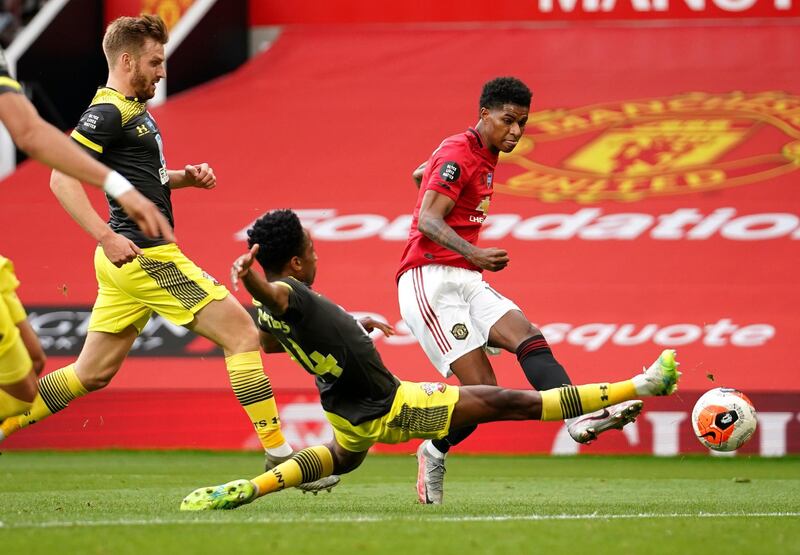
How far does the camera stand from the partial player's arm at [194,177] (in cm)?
676

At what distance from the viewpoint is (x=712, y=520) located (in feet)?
17.4

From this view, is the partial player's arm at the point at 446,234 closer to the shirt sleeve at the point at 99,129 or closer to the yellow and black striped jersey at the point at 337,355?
the yellow and black striped jersey at the point at 337,355

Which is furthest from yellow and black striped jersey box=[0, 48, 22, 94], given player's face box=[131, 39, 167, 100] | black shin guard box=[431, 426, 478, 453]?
black shin guard box=[431, 426, 478, 453]

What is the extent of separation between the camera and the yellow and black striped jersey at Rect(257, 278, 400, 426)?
5.60 m

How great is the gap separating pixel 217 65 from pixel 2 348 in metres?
11.3

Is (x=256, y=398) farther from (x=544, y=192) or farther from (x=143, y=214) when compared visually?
(x=544, y=192)

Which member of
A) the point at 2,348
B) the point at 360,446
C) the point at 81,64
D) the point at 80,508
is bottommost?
the point at 80,508

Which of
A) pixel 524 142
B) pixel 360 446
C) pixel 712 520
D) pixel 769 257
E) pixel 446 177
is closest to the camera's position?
pixel 712 520

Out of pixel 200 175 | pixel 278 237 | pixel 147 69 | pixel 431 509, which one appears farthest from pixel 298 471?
pixel 147 69

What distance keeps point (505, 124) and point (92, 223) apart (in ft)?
7.30

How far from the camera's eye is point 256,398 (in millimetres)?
6281

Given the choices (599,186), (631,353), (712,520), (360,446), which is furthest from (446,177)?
(599,186)

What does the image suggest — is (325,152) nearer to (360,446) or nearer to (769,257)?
(769,257)

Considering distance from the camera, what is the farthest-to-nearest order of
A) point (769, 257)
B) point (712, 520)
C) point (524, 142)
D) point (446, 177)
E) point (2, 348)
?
1. point (524, 142)
2. point (769, 257)
3. point (446, 177)
4. point (712, 520)
5. point (2, 348)
